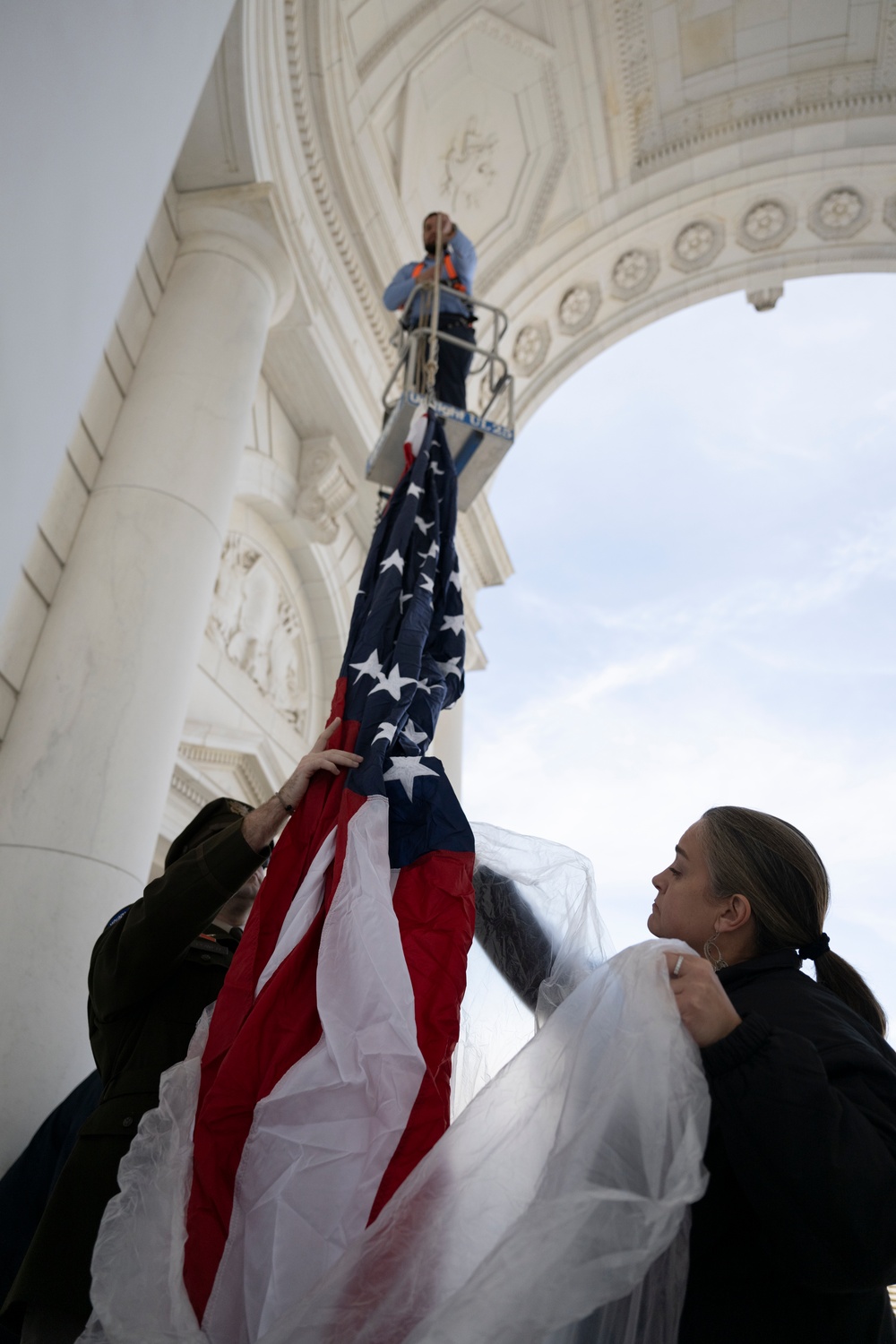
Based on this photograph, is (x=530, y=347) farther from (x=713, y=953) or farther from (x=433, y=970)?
(x=713, y=953)

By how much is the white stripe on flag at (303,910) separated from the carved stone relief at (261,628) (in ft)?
13.5

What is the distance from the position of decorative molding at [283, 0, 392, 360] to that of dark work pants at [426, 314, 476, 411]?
1.69m

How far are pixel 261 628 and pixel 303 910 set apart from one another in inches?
193

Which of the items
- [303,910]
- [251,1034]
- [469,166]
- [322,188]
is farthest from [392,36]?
[251,1034]

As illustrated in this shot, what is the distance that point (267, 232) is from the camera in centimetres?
525

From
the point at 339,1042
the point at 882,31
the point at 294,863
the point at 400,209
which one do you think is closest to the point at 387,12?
the point at 400,209

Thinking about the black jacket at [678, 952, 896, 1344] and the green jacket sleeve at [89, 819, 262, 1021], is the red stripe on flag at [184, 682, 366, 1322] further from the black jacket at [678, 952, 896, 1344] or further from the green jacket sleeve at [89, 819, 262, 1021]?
the black jacket at [678, 952, 896, 1344]

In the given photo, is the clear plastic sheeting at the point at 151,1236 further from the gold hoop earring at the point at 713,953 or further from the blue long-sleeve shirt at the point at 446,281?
the blue long-sleeve shirt at the point at 446,281

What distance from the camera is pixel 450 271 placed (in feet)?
17.1

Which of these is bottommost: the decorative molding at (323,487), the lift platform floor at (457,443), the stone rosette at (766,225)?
the lift platform floor at (457,443)

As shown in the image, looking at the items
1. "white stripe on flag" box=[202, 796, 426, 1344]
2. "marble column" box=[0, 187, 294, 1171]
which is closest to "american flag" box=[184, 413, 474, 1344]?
"white stripe on flag" box=[202, 796, 426, 1344]

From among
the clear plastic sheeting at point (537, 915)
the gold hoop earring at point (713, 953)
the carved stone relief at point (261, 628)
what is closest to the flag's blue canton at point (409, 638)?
the clear plastic sheeting at point (537, 915)

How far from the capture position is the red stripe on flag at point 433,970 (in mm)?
1579

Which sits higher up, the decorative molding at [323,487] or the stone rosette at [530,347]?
the stone rosette at [530,347]
